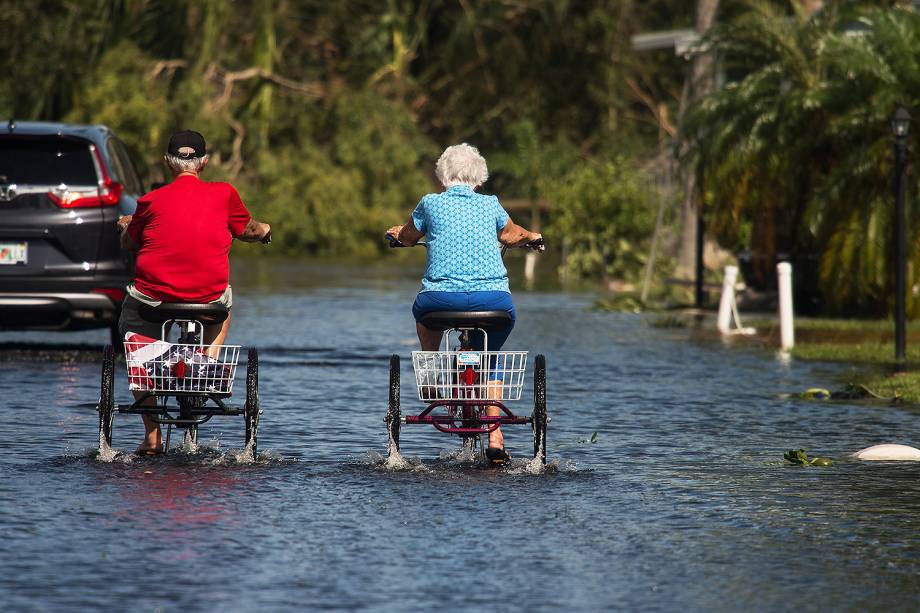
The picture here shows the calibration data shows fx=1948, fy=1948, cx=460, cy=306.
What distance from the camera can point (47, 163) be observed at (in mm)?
16578

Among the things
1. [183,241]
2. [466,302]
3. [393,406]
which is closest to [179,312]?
[183,241]

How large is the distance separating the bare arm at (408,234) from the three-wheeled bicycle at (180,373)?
1033 mm

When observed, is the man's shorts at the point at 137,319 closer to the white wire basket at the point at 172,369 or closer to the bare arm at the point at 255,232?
the white wire basket at the point at 172,369

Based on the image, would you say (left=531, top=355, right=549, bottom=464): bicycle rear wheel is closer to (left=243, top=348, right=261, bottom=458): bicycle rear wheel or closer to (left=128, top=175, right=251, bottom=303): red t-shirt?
(left=243, top=348, right=261, bottom=458): bicycle rear wheel

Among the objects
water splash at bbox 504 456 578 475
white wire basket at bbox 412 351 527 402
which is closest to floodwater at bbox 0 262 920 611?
water splash at bbox 504 456 578 475

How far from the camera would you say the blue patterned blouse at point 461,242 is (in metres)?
10.1

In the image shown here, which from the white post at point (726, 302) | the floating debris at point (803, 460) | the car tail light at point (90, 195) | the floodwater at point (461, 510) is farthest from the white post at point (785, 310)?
the floating debris at point (803, 460)

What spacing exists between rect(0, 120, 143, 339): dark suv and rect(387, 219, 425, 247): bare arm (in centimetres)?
632

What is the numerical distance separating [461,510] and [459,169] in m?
2.31

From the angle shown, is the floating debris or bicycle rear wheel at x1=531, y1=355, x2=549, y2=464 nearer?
bicycle rear wheel at x1=531, y1=355, x2=549, y2=464

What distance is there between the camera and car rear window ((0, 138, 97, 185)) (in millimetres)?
16391

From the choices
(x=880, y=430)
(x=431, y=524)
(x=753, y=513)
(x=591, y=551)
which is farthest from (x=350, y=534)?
(x=880, y=430)

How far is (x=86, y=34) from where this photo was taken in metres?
49.6

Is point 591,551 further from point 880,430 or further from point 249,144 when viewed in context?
point 249,144
